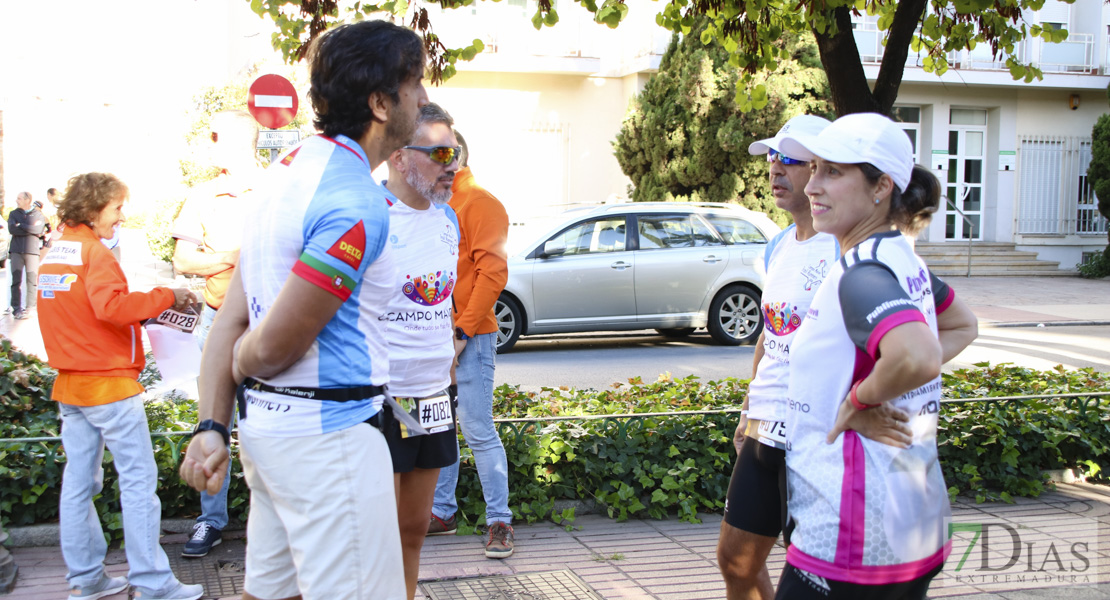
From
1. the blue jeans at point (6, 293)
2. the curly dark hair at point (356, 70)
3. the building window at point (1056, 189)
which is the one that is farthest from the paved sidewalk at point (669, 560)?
the building window at point (1056, 189)

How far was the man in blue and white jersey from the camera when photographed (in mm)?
1845

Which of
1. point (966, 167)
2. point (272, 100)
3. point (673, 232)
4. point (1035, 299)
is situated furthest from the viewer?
point (966, 167)

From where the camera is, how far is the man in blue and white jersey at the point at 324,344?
184cm

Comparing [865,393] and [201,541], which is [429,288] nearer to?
[865,393]

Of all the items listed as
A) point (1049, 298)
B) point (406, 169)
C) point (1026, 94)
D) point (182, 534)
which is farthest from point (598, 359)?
point (1026, 94)

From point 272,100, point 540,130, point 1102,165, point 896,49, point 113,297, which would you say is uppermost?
point 540,130

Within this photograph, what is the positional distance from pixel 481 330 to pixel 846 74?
2608 millimetres

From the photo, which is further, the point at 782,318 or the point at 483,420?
the point at 483,420

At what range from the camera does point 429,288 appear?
3.07m

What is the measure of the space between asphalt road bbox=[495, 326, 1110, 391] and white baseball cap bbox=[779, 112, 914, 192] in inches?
280

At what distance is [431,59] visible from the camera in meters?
5.35

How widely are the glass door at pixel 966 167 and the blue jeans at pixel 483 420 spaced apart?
76.3ft

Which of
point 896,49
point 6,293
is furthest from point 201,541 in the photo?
point 6,293

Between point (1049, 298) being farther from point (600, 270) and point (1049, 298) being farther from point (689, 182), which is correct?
point (600, 270)
